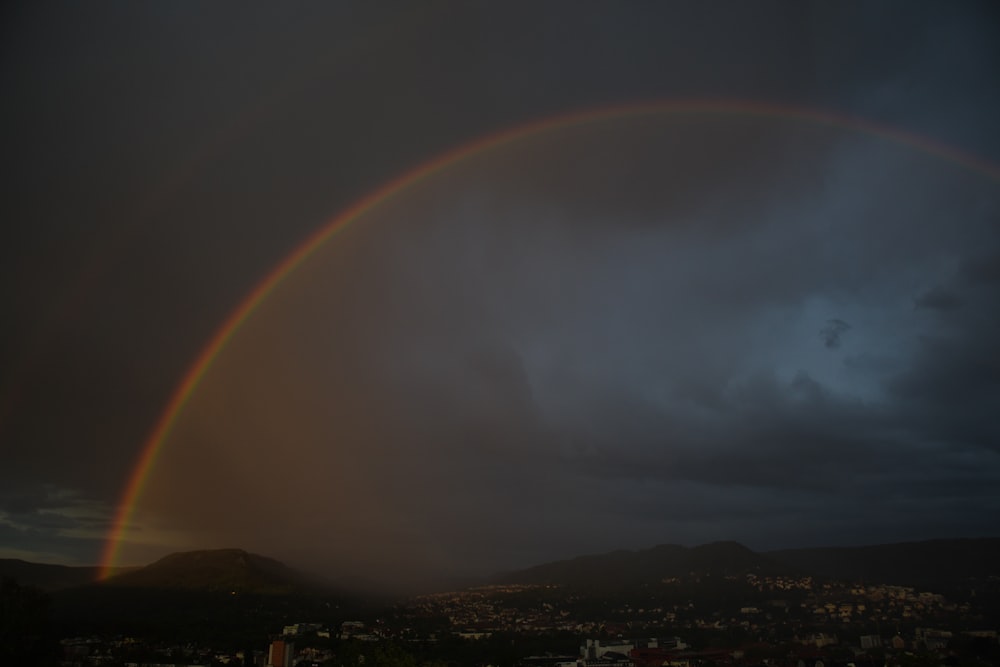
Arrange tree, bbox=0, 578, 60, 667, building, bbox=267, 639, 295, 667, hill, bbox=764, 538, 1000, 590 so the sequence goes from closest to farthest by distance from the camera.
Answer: tree, bbox=0, 578, 60, 667, building, bbox=267, 639, 295, 667, hill, bbox=764, 538, 1000, 590

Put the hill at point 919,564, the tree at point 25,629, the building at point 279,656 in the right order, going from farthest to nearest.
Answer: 1. the hill at point 919,564
2. the building at point 279,656
3. the tree at point 25,629

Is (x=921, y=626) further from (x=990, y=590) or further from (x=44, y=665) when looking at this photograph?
(x=44, y=665)

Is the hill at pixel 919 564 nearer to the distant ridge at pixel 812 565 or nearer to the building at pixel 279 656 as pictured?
the distant ridge at pixel 812 565

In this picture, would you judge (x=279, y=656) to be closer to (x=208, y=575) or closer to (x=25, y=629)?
(x=25, y=629)

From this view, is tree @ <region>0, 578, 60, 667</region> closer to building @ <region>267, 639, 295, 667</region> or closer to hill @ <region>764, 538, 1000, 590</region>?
building @ <region>267, 639, 295, 667</region>

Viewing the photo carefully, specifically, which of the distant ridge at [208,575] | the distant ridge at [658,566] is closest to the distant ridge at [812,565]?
→ the distant ridge at [658,566]

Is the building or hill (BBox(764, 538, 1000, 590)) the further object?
hill (BBox(764, 538, 1000, 590))

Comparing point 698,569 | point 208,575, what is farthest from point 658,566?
point 208,575

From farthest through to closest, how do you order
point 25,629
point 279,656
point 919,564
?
1. point 919,564
2. point 279,656
3. point 25,629

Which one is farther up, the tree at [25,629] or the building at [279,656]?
the tree at [25,629]

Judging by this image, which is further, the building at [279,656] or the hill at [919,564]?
the hill at [919,564]

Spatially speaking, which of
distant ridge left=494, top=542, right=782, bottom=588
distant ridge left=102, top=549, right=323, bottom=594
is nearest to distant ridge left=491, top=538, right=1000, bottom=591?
distant ridge left=494, top=542, right=782, bottom=588
